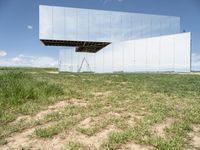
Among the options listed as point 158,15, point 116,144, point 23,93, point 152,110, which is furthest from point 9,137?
point 158,15

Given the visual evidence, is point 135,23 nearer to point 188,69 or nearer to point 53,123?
point 188,69

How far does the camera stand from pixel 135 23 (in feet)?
105

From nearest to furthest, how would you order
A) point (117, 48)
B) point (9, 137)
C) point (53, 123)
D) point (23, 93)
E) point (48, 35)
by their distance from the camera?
point (9, 137) → point (53, 123) → point (23, 93) → point (117, 48) → point (48, 35)

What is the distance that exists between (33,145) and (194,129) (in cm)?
314

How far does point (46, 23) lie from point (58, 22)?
178 cm

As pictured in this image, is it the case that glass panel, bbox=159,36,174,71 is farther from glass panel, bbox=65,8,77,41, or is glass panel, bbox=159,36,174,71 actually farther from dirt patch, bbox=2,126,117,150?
dirt patch, bbox=2,126,117,150

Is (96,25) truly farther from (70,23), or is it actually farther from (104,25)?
(70,23)

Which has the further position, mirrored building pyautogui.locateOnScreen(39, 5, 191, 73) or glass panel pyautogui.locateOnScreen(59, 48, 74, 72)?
glass panel pyautogui.locateOnScreen(59, 48, 74, 72)

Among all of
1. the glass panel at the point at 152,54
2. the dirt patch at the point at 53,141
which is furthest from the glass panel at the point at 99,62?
the dirt patch at the point at 53,141

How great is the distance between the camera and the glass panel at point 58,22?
2917 centimetres

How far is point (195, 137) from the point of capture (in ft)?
11.7

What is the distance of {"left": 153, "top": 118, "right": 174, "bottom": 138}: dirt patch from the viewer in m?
3.75

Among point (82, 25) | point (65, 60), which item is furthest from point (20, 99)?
point (82, 25)

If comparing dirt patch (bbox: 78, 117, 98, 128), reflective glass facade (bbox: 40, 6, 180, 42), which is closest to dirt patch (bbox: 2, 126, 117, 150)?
dirt patch (bbox: 78, 117, 98, 128)
